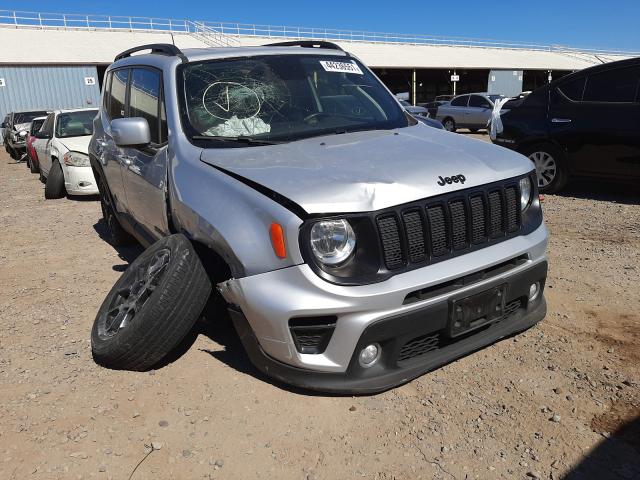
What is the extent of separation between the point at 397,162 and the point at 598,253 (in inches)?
128

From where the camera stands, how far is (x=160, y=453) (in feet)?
8.54

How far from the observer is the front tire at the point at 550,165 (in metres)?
7.45

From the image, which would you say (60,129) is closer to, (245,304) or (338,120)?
(338,120)

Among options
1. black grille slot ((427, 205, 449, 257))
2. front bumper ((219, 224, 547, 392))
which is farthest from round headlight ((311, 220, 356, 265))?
black grille slot ((427, 205, 449, 257))

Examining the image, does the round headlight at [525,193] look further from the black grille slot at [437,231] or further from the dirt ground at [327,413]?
the dirt ground at [327,413]

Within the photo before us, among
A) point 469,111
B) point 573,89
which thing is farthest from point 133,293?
point 469,111

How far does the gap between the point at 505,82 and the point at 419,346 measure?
44.4 metres

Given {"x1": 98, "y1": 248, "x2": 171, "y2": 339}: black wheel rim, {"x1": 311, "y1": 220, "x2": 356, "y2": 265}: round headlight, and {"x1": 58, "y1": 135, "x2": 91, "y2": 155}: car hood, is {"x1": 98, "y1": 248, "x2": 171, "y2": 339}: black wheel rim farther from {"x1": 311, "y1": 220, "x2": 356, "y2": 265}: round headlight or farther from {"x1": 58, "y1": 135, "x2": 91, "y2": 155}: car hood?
{"x1": 58, "y1": 135, "x2": 91, "y2": 155}: car hood

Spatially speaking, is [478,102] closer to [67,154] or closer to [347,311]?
[67,154]

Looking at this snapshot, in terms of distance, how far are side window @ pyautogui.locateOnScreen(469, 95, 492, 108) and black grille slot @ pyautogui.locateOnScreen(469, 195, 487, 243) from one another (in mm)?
17985

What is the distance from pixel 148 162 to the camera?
390 cm

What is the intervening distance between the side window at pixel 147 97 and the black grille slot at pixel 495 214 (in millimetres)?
2201

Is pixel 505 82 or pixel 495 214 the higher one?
pixel 495 214

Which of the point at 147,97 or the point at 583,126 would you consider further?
the point at 583,126
